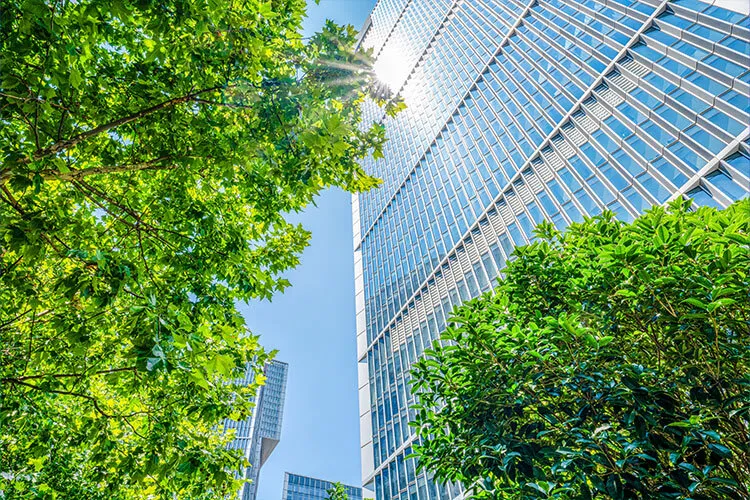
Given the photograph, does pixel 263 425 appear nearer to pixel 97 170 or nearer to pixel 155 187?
pixel 155 187

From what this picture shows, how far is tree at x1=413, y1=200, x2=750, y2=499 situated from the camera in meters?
4.00

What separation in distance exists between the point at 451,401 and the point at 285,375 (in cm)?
13818

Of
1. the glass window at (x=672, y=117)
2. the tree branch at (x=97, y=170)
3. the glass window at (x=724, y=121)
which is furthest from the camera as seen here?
the glass window at (x=672, y=117)

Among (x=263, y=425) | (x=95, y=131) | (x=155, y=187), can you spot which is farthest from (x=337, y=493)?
(x=263, y=425)

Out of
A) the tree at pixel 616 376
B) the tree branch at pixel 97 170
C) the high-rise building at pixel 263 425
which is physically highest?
the high-rise building at pixel 263 425

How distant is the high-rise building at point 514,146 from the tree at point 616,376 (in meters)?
1.96

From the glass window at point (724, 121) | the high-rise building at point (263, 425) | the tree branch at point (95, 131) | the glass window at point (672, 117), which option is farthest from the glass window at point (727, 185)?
the high-rise building at point (263, 425)

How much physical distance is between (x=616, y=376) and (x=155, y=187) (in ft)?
20.1

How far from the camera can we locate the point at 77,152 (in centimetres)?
500

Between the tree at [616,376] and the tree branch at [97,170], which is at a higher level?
the tree branch at [97,170]

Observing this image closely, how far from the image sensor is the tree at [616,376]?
4000mm

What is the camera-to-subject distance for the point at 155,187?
5215 millimetres

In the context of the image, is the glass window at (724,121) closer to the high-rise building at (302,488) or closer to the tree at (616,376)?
the tree at (616,376)

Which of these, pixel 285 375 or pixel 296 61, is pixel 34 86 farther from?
pixel 285 375
